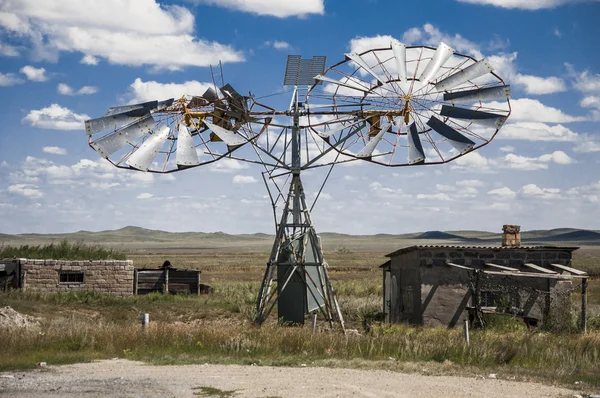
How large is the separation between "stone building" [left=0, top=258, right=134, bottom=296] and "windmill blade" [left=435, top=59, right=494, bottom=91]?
16.2 metres

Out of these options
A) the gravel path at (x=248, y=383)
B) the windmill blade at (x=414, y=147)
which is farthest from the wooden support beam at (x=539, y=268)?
the gravel path at (x=248, y=383)

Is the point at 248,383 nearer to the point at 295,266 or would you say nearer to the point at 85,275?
the point at 295,266

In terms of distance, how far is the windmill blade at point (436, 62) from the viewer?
18828 millimetres

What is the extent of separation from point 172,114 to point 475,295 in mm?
9089

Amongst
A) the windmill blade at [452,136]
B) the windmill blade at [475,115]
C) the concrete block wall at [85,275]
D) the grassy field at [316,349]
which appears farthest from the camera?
the concrete block wall at [85,275]

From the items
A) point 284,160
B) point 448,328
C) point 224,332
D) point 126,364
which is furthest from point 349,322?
point 126,364

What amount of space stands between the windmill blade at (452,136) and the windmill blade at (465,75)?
31.8 inches

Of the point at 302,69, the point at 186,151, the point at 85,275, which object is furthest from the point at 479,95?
Result: the point at 85,275

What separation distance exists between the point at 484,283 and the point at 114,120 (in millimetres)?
10494

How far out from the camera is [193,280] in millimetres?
32625

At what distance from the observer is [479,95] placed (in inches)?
725

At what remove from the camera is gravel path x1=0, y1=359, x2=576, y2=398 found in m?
11.4

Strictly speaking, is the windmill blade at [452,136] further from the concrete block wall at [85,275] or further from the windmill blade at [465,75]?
the concrete block wall at [85,275]

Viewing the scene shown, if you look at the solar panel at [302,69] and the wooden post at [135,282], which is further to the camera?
the wooden post at [135,282]
